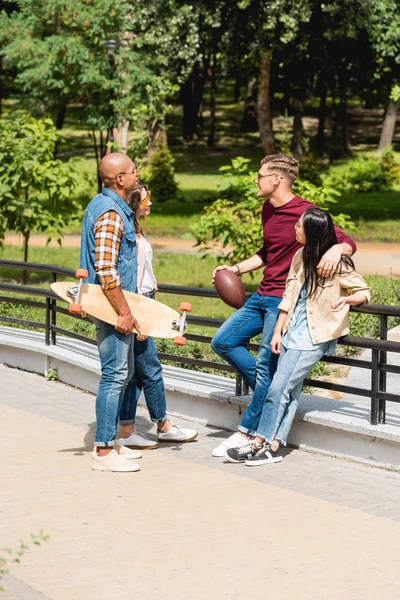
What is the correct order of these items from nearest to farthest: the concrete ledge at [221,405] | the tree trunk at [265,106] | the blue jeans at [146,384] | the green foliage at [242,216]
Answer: the concrete ledge at [221,405]
the blue jeans at [146,384]
the green foliage at [242,216]
the tree trunk at [265,106]

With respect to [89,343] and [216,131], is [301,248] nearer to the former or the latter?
[89,343]

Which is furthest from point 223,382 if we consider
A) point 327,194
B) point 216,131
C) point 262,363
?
point 216,131

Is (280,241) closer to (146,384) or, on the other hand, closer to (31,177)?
(146,384)

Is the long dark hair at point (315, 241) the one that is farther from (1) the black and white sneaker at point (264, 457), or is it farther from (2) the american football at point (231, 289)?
(1) the black and white sneaker at point (264, 457)

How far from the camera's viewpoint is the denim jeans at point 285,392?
271 inches

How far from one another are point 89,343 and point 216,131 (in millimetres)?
52512

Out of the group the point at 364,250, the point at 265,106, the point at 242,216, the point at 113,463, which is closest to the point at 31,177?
the point at 242,216

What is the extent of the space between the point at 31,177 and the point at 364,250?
8602mm

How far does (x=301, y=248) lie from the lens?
22.6ft

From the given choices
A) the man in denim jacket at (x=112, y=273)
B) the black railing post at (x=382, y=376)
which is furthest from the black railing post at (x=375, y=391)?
the man in denim jacket at (x=112, y=273)

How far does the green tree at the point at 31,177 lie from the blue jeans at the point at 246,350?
459 inches

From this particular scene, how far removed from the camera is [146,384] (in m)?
7.45

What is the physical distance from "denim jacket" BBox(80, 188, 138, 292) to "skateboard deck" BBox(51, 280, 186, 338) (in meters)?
0.10

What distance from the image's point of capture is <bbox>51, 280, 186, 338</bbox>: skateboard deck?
6809 millimetres
